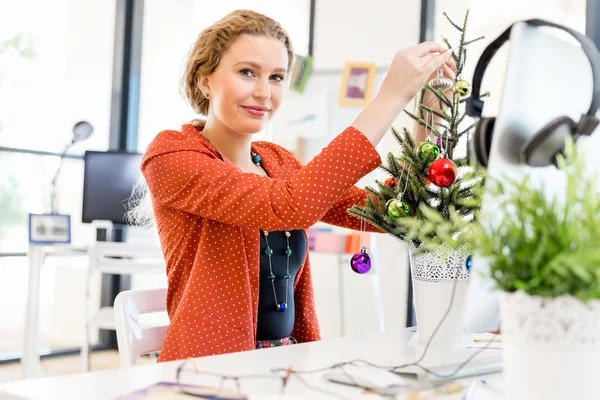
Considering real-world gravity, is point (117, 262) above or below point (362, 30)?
below

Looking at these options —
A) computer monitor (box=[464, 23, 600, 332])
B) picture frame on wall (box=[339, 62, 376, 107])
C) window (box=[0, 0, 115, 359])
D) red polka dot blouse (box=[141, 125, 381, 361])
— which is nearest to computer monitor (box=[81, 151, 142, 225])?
window (box=[0, 0, 115, 359])

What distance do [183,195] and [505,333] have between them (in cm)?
79

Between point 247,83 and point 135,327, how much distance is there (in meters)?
0.54

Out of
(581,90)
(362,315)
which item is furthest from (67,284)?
(581,90)

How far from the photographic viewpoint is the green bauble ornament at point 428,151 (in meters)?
1.01

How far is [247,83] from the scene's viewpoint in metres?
1.33

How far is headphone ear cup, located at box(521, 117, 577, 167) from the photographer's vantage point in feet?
1.84

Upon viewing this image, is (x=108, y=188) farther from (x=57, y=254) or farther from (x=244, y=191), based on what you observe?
(x=244, y=191)

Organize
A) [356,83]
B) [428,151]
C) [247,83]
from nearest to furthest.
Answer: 1. [428,151]
2. [247,83]
3. [356,83]

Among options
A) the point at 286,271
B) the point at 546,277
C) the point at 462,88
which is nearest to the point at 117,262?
the point at 286,271

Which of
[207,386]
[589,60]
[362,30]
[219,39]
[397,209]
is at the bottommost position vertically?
[207,386]

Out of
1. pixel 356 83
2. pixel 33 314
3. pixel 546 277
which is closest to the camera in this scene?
pixel 546 277

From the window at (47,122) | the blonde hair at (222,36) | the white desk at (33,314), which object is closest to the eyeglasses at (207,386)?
the blonde hair at (222,36)

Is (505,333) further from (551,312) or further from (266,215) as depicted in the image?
(266,215)
